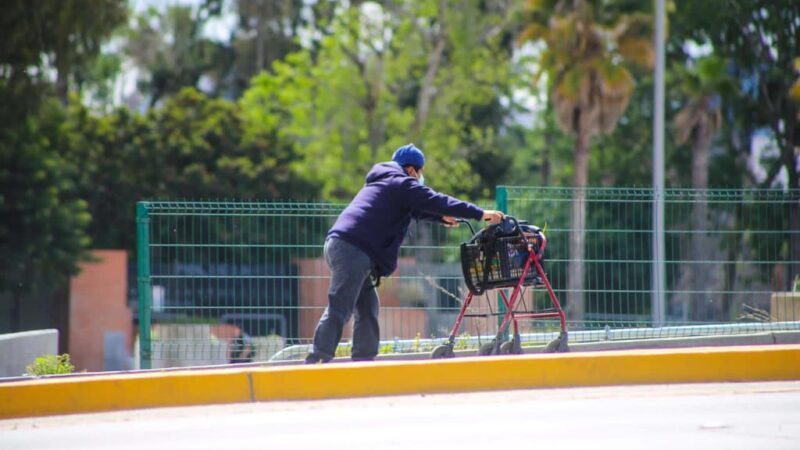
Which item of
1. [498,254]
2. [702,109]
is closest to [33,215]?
[702,109]

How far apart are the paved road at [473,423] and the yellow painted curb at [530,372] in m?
0.13

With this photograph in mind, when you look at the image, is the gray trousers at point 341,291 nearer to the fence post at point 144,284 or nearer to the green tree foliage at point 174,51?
the fence post at point 144,284

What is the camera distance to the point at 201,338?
37.4 feet

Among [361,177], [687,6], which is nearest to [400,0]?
[361,177]

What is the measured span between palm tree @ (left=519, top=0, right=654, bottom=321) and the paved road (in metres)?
24.0

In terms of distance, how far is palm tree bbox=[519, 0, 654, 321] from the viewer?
32.1 metres

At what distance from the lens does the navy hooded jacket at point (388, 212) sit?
355 inches

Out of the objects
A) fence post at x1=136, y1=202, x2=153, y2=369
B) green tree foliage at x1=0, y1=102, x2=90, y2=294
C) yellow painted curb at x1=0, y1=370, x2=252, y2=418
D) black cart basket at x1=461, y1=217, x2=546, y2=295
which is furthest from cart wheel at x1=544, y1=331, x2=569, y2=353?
green tree foliage at x1=0, y1=102, x2=90, y2=294

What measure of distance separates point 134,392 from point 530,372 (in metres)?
2.65

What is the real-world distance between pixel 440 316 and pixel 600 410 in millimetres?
3990

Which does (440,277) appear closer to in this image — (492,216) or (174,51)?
(492,216)

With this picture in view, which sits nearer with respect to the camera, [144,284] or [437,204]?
[437,204]

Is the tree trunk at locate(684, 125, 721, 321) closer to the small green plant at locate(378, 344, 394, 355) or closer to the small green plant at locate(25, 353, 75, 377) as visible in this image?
the small green plant at locate(378, 344, 394, 355)

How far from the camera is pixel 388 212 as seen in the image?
A: 912 cm
